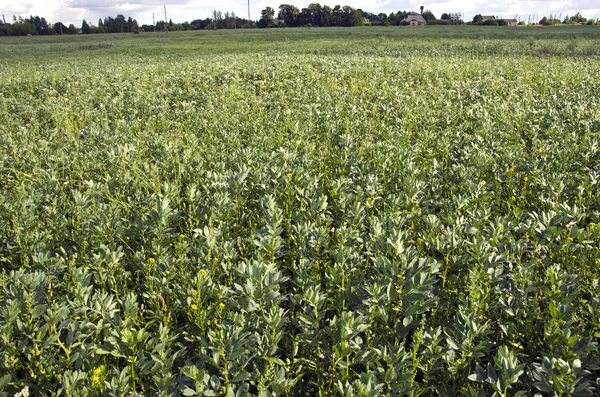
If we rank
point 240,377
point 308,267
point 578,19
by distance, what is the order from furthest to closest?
1. point 578,19
2. point 308,267
3. point 240,377

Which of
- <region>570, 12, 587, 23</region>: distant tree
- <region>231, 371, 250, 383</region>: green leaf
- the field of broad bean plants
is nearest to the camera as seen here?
<region>231, 371, 250, 383</region>: green leaf

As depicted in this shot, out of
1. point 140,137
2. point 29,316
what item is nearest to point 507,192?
point 29,316

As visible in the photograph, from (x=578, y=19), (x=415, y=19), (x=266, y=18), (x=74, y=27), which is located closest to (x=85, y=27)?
(x=74, y=27)

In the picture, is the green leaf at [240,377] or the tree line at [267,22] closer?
the green leaf at [240,377]

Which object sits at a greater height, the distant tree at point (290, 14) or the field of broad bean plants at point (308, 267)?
the distant tree at point (290, 14)

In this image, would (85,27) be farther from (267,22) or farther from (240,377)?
(240,377)

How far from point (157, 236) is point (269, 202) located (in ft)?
3.27

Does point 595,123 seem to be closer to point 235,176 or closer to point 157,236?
point 235,176

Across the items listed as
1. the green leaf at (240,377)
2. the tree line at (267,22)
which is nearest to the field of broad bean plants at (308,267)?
the green leaf at (240,377)

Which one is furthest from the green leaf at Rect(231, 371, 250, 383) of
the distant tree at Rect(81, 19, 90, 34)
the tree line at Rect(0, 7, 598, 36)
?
the distant tree at Rect(81, 19, 90, 34)

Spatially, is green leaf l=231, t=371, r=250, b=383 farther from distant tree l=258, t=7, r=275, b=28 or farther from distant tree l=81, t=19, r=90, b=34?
distant tree l=81, t=19, r=90, b=34

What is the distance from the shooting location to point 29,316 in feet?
7.73

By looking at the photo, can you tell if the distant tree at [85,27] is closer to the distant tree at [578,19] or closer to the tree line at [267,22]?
the tree line at [267,22]

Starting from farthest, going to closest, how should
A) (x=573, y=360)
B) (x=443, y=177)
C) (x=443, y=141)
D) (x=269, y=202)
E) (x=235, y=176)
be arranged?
(x=443, y=141) → (x=443, y=177) → (x=235, y=176) → (x=269, y=202) → (x=573, y=360)
